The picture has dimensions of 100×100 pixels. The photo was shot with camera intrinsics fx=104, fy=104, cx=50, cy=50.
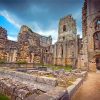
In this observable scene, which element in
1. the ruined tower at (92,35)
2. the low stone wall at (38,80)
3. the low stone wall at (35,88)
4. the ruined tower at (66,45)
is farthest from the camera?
Answer: the ruined tower at (66,45)

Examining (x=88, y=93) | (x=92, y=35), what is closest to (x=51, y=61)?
(x=92, y=35)

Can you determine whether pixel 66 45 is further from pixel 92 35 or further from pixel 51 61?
pixel 92 35

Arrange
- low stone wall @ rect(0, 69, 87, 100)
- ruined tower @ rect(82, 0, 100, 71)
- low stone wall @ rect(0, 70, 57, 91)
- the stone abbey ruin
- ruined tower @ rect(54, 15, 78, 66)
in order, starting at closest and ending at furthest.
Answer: low stone wall @ rect(0, 69, 87, 100)
the stone abbey ruin
low stone wall @ rect(0, 70, 57, 91)
ruined tower @ rect(82, 0, 100, 71)
ruined tower @ rect(54, 15, 78, 66)

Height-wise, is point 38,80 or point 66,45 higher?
point 66,45

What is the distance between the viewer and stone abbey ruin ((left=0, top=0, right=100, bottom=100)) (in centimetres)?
462

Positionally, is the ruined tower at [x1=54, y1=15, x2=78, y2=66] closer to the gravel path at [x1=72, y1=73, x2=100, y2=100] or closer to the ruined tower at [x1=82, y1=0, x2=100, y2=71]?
the ruined tower at [x1=82, y1=0, x2=100, y2=71]

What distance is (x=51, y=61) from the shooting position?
114 feet

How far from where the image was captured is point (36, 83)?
19.0 feet

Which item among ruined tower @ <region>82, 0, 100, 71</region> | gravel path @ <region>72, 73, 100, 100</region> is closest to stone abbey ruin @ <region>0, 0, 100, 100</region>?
ruined tower @ <region>82, 0, 100, 71</region>

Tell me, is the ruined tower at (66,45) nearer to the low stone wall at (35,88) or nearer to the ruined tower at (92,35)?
the ruined tower at (92,35)

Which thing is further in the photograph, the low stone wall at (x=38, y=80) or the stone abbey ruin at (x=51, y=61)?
the low stone wall at (x=38, y=80)

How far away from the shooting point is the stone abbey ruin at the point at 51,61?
4618 mm

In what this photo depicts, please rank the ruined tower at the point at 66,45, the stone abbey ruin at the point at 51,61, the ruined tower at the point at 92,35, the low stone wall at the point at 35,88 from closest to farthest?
the low stone wall at the point at 35,88 → the stone abbey ruin at the point at 51,61 → the ruined tower at the point at 92,35 → the ruined tower at the point at 66,45

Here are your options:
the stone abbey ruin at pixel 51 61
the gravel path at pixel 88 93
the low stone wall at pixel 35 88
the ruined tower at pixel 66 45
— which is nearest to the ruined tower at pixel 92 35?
the stone abbey ruin at pixel 51 61
